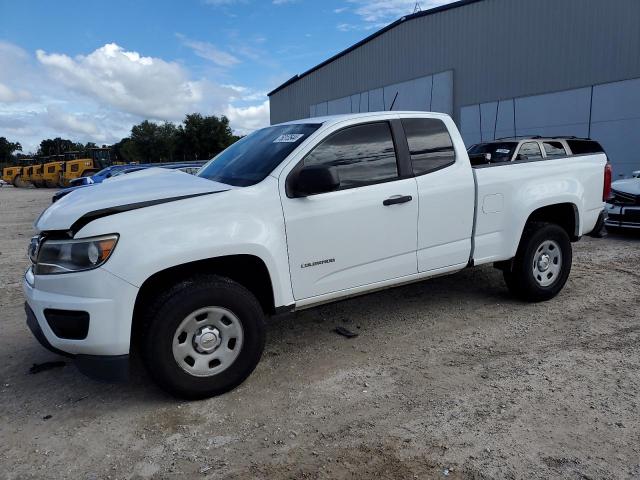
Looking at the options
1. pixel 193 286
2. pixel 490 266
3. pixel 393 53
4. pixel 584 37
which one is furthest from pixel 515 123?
pixel 193 286

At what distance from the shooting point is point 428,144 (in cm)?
437

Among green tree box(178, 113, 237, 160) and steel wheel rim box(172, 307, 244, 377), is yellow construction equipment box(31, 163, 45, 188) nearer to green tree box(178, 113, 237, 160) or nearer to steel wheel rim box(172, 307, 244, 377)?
green tree box(178, 113, 237, 160)

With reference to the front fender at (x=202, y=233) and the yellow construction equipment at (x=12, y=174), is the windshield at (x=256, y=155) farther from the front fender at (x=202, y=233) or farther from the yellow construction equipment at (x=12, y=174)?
the yellow construction equipment at (x=12, y=174)

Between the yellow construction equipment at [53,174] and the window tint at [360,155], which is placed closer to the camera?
the window tint at [360,155]

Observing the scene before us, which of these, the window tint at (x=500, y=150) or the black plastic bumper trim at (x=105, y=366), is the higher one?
the window tint at (x=500, y=150)

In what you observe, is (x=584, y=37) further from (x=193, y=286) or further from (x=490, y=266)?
(x=193, y=286)

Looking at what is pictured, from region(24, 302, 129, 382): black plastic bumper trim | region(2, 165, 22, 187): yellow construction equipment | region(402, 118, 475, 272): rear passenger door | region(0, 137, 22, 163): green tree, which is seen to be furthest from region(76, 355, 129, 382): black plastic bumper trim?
region(0, 137, 22, 163): green tree

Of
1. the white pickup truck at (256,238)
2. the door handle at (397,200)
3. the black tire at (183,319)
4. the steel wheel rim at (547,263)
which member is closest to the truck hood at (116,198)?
the white pickup truck at (256,238)

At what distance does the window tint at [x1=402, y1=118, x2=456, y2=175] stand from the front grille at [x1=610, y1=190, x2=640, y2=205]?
6.11 m

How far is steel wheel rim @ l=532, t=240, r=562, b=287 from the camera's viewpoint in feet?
16.6

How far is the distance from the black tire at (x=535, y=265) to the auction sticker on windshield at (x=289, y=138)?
2569 mm

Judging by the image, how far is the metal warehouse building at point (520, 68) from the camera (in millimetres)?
16547

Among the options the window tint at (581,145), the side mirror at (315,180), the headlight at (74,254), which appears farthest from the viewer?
the window tint at (581,145)

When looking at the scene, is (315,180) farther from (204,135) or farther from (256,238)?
(204,135)
